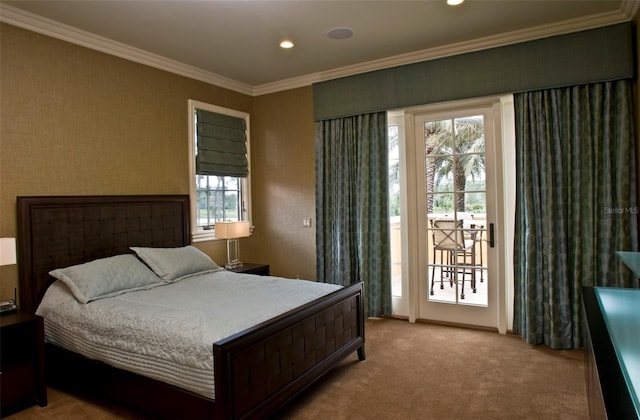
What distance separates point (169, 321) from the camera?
7.71 ft

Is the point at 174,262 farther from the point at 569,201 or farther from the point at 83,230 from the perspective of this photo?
the point at 569,201

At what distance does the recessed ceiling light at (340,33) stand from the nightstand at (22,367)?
3.09m

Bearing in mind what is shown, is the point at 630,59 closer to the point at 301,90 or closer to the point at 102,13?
the point at 301,90

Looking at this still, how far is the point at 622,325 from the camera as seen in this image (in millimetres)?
1499

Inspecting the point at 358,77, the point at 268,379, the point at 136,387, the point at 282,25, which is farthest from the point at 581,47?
the point at 136,387

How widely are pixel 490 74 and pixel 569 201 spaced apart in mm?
1313

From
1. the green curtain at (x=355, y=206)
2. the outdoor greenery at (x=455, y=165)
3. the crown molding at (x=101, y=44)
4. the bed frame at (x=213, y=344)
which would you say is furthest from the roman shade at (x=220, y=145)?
the outdoor greenery at (x=455, y=165)

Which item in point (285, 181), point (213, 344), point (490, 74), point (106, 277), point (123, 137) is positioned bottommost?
point (213, 344)

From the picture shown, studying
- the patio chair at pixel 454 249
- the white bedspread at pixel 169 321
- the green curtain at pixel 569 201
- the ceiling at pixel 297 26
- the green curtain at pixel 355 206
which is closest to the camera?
the white bedspread at pixel 169 321

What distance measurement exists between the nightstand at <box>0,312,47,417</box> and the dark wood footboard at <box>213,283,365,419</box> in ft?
4.88

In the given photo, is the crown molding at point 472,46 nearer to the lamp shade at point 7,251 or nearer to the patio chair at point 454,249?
the patio chair at point 454,249

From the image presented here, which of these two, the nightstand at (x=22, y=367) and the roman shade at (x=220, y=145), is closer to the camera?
the nightstand at (x=22, y=367)

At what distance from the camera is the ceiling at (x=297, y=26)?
3.00 m

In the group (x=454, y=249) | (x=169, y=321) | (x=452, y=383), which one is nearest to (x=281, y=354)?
(x=169, y=321)
